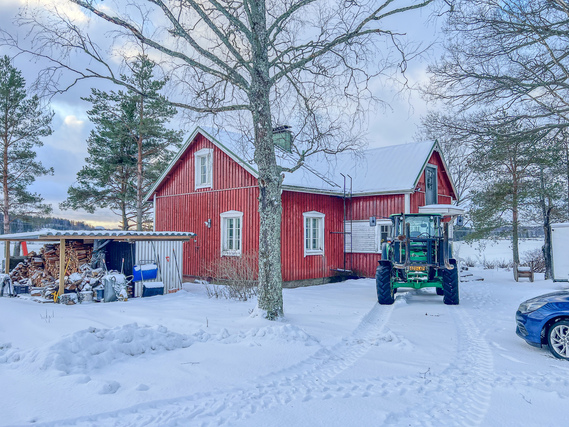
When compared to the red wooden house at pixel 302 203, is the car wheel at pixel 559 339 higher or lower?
lower

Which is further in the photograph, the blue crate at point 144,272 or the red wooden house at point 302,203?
the red wooden house at point 302,203

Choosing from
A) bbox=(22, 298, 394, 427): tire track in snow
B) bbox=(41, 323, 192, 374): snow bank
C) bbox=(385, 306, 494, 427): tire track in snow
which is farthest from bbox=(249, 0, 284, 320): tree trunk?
bbox=(385, 306, 494, 427): tire track in snow

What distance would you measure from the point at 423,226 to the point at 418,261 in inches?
41.1

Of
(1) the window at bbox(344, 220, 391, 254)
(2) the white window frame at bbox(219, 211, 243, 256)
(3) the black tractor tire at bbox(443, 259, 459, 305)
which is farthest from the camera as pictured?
(1) the window at bbox(344, 220, 391, 254)

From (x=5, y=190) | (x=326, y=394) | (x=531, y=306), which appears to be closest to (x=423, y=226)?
→ (x=531, y=306)

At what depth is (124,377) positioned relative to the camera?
192 inches

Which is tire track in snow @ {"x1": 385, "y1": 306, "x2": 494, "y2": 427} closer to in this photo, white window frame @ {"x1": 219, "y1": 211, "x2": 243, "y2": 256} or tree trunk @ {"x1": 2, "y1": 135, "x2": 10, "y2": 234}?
white window frame @ {"x1": 219, "y1": 211, "x2": 243, "y2": 256}

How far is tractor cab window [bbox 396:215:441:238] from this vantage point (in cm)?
1135

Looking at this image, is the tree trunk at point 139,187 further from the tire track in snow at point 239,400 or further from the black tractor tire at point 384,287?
the tire track in snow at point 239,400

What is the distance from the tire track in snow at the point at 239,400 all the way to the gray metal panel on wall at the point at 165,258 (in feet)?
30.4

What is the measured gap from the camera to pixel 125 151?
24.7m

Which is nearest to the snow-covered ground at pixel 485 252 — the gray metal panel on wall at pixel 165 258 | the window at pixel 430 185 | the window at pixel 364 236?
the window at pixel 430 185

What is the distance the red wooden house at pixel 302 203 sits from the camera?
15.3 metres

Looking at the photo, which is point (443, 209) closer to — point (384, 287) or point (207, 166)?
point (384, 287)
